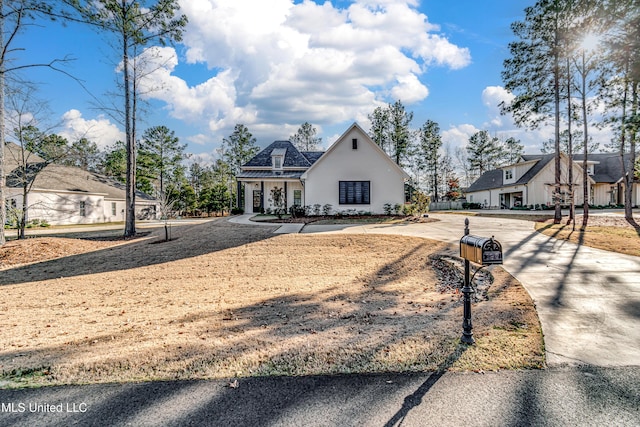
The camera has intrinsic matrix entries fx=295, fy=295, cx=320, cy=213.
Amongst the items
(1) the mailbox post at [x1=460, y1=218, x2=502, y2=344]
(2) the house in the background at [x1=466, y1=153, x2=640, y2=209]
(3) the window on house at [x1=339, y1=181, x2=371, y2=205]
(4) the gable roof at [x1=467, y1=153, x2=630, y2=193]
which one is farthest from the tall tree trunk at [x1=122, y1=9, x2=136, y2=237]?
(4) the gable roof at [x1=467, y1=153, x2=630, y2=193]

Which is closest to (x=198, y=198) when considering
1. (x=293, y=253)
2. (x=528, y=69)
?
(x=293, y=253)

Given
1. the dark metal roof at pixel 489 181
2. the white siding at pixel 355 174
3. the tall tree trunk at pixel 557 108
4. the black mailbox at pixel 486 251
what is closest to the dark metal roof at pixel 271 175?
the white siding at pixel 355 174

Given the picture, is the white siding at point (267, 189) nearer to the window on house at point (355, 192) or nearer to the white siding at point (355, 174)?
the white siding at point (355, 174)

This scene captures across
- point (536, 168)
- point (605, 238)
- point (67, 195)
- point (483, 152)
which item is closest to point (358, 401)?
point (605, 238)

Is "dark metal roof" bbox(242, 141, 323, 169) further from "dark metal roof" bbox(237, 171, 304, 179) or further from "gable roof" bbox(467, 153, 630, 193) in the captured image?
"gable roof" bbox(467, 153, 630, 193)

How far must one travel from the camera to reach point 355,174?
63.7ft

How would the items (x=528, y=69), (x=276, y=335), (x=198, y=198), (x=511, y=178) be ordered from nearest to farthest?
(x=276, y=335) < (x=528, y=69) < (x=511, y=178) < (x=198, y=198)

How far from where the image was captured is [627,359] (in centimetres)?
313

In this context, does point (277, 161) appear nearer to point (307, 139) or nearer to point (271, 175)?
point (271, 175)

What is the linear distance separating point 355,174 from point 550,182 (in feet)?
78.0

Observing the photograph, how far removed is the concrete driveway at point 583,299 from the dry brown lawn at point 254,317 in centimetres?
30

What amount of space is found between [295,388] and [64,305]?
593cm

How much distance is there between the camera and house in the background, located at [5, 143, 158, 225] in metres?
23.6

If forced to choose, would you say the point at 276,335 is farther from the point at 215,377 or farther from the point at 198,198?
the point at 198,198
